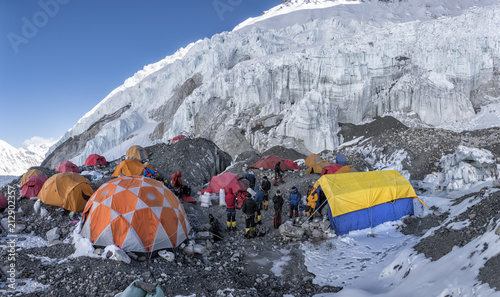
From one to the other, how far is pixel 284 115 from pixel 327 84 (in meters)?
7.85

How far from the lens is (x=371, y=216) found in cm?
947

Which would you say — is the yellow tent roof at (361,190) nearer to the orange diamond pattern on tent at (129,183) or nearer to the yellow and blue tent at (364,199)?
the yellow and blue tent at (364,199)

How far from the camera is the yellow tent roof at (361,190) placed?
923 centimetres

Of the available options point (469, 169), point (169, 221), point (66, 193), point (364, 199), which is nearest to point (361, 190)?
point (364, 199)

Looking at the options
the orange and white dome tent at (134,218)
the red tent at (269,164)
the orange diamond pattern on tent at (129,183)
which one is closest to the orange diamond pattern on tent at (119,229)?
the orange and white dome tent at (134,218)

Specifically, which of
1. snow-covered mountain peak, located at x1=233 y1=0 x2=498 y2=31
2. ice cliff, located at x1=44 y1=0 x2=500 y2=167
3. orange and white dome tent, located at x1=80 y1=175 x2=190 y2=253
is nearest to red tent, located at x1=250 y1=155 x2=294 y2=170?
orange and white dome tent, located at x1=80 y1=175 x2=190 y2=253

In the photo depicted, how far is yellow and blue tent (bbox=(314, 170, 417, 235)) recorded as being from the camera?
9172 mm

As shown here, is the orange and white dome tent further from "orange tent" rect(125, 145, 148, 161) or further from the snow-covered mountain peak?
the snow-covered mountain peak

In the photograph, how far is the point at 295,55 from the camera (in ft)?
141

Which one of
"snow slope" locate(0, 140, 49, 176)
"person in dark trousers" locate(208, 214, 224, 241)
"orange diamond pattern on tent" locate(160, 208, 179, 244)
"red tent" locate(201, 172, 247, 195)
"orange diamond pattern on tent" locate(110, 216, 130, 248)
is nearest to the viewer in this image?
"orange diamond pattern on tent" locate(110, 216, 130, 248)

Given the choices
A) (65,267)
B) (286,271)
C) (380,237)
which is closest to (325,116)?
(380,237)

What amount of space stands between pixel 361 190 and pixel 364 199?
0.31m

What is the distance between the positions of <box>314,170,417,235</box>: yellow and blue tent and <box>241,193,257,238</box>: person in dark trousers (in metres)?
2.56

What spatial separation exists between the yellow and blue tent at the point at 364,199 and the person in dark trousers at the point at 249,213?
256cm
